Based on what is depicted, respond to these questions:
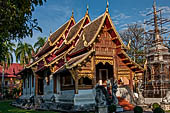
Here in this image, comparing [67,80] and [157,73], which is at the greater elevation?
[157,73]

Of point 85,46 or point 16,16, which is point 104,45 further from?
point 16,16

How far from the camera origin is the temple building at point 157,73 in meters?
21.6

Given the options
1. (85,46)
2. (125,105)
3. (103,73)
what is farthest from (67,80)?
(125,105)

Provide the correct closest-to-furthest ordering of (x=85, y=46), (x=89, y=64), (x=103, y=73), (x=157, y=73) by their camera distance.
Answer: (x=85, y=46) < (x=89, y=64) < (x=103, y=73) < (x=157, y=73)

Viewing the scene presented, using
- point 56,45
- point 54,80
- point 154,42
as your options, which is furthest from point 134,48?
point 54,80

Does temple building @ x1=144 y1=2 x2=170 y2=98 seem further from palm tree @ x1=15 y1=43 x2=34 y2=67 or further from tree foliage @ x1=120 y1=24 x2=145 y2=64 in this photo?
palm tree @ x1=15 y1=43 x2=34 y2=67

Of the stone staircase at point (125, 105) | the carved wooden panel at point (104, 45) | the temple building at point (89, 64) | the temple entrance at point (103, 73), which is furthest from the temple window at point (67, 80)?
the stone staircase at point (125, 105)

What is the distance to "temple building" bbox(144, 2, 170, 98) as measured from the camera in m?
21.6

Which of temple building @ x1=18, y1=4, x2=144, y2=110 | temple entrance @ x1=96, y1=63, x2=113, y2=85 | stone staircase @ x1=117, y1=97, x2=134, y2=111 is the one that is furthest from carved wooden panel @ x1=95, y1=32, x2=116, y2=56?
stone staircase @ x1=117, y1=97, x2=134, y2=111

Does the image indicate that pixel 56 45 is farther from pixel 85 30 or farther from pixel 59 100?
pixel 59 100

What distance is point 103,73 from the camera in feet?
61.3

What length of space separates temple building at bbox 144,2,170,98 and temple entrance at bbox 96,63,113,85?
21.3 ft

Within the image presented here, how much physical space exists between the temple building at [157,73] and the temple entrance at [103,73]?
6.50 meters

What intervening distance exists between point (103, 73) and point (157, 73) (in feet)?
25.3
